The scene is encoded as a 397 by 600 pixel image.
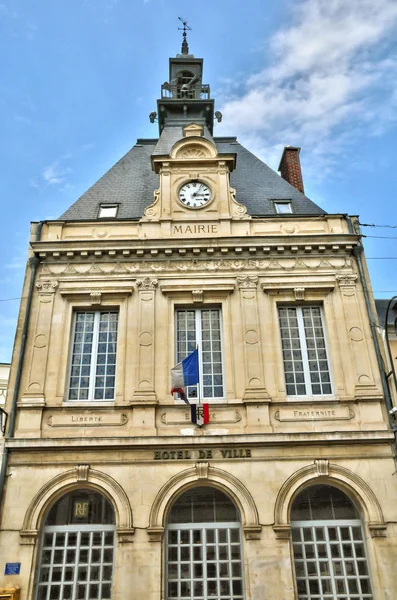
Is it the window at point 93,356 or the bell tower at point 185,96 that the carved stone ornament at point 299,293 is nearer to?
the window at point 93,356

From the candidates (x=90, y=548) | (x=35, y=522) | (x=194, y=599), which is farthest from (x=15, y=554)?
(x=194, y=599)

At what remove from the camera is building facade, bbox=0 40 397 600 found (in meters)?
10.0

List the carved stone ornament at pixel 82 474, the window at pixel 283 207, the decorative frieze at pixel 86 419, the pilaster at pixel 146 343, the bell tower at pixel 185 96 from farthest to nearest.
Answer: the bell tower at pixel 185 96, the window at pixel 283 207, the pilaster at pixel 146 343, the decorative frieze at pixel 86 419, the carved stone ornament at pixel 82 474

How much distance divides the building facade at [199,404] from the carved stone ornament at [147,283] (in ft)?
0.13

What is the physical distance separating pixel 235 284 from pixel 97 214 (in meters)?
4.63

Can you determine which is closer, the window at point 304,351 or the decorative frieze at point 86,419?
the decorative frieze at point 86,419

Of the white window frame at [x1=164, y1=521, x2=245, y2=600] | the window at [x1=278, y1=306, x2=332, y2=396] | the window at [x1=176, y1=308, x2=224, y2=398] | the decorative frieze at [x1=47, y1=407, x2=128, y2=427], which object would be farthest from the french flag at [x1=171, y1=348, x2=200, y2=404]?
the white window frame at [x1=164, y1=521, x2=245, y2=600]

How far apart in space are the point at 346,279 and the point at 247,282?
2.51 meters

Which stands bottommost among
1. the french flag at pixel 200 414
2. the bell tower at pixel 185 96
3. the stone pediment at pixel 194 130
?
the french flag at pixel 200 414

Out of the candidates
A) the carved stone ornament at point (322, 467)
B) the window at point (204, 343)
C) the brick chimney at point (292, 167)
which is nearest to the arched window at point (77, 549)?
the window at point (204, 343)

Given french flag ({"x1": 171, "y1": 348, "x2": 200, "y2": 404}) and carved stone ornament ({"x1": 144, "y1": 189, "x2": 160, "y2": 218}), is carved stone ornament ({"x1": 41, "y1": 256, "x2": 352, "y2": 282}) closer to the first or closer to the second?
carved stone ornament ({"x1": 144, "y1": 189, "x2": 160, "y2": 218})

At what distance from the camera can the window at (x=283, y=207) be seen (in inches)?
567

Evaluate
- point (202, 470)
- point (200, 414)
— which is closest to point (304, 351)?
point (200, 414)

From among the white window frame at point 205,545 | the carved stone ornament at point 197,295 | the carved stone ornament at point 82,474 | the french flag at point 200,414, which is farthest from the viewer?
the carved stone ornament at point 197,295
